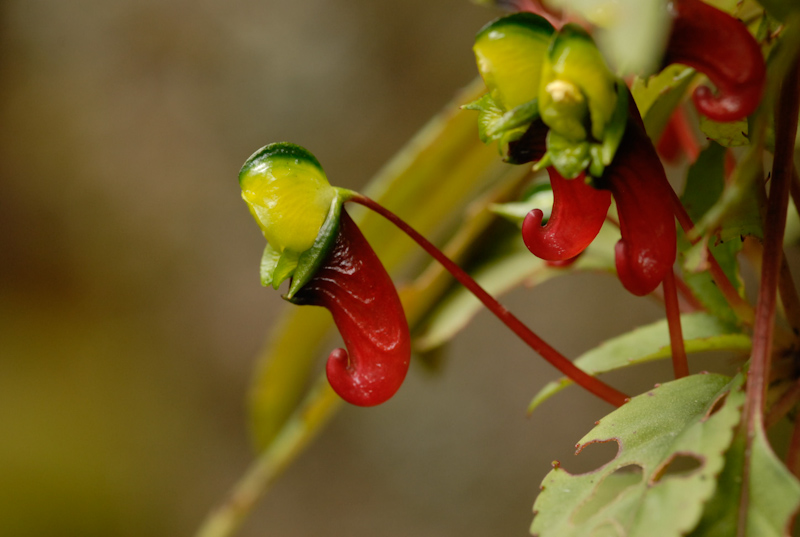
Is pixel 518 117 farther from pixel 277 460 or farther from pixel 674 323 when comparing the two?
pixel 277 460

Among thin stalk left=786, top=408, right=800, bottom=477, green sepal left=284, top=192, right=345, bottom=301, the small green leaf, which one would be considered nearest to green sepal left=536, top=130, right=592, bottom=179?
green sepal left=284, top=192, right=345, bottom=301

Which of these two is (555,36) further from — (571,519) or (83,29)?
(83,29)

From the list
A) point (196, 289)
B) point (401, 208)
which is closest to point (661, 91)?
point (401, 208)

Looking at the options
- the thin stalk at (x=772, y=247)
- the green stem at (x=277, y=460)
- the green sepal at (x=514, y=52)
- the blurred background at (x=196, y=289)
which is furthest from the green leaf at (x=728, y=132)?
the blurred background at (x=196, y=289)

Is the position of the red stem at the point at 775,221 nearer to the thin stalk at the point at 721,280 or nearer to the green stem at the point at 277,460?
the thin stalk at the point at 721,280

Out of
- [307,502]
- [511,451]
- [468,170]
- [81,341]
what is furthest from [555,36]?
[81,341]

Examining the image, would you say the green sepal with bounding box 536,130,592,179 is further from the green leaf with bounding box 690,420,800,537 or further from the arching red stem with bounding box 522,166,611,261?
the green leaf with bounding box 690,420,800,537
